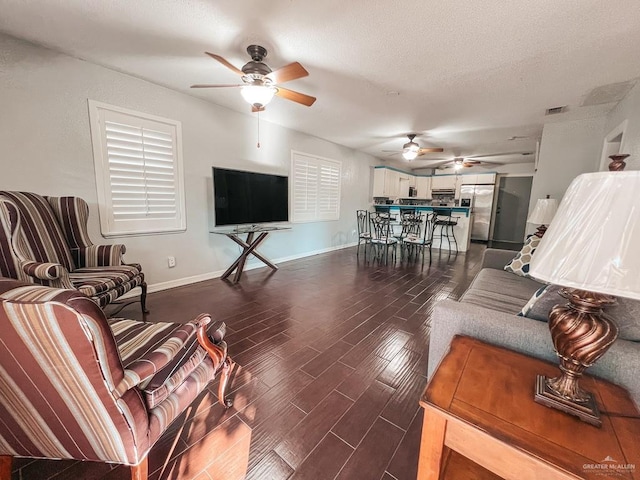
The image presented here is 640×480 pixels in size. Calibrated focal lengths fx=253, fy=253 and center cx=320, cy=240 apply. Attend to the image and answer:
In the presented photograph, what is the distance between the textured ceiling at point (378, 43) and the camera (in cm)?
172

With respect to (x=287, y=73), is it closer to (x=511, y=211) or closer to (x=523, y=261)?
(x=523, y=261)

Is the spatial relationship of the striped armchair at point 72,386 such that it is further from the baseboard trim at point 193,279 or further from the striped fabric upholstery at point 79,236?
the baseboard trim at point 193,279

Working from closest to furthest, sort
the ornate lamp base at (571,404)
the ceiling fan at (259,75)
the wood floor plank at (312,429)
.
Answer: the ornate lamp base at (571,404) < the wood floor plank at (312,429) < the ceiling fan at (259,75)

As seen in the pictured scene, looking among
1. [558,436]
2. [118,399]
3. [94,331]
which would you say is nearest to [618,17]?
[558,436]

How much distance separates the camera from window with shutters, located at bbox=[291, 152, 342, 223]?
4.88 meters

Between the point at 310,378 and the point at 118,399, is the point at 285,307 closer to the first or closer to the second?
the point at 310,378

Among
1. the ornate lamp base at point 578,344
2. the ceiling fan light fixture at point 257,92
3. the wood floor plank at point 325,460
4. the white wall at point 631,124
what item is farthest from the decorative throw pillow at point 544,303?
the white wall at point 631,124

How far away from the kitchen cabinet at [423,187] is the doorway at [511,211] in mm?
2022

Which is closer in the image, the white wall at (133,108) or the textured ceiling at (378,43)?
the textured ceiling at (378,43)

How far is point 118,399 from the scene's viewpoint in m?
0.79

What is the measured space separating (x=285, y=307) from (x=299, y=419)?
146 cm

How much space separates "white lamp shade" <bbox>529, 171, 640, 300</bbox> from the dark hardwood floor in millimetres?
1068

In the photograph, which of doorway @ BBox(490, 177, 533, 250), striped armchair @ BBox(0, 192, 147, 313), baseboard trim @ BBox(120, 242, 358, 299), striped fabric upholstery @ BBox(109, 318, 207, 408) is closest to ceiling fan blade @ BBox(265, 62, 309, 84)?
striped fabric upholstery @ BBox(109, 318, 207, 408)

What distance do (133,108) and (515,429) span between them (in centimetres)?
389
